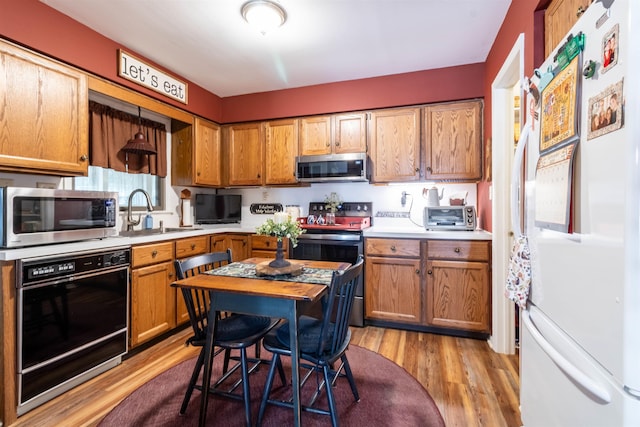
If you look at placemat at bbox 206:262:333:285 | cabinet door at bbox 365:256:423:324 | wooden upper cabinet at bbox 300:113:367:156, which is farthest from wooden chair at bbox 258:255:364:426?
wooden upper cabinet at bbox 300:113:367:156

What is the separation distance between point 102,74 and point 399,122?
2639 mm

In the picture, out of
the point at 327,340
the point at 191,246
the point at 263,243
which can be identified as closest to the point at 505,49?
the point at 327,340

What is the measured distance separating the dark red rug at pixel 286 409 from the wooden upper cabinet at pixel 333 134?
217cm

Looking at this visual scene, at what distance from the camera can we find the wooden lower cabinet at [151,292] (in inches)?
93.0

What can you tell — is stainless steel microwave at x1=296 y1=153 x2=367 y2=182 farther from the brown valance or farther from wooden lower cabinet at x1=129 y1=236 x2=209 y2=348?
the brown valance

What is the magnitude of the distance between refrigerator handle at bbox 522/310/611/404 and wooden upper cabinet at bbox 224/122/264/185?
10.1 feet

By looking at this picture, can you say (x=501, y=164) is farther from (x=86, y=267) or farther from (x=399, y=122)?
(x=86, y=267)

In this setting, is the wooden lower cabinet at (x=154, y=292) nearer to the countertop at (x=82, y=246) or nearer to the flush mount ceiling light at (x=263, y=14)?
the countertop at (x=82, y=246)


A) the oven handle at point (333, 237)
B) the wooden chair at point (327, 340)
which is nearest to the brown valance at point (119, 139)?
the oven handle at point (333, 237)

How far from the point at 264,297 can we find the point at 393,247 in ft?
5.61

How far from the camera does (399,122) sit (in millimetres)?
3102

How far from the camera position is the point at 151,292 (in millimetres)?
2506

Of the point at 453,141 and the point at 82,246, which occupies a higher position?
the point at 453,141

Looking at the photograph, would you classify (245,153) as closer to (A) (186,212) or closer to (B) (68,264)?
(A) (186,212)
